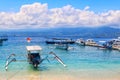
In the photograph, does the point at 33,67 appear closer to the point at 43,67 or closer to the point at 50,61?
the point at 43,67

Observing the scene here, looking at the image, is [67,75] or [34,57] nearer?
[67,75]

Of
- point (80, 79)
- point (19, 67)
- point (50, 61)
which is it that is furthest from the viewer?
point (50, 61)

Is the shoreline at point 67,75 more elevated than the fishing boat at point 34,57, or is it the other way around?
the fishing boat at point 34,57

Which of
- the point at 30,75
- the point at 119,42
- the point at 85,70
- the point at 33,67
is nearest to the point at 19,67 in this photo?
the point at 33,67

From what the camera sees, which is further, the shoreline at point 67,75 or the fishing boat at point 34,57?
the fishing boat at point 34,57

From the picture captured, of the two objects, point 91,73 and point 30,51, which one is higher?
point 30,51

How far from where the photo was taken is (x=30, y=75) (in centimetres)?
3177

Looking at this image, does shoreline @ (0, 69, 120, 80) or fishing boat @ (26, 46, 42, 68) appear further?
fishing boat @ (26, 46, 42, 68)

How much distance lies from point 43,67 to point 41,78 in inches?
261

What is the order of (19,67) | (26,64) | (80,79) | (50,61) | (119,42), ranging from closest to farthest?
(80,79), (19,67), (26,64), (50,61), (119,42)

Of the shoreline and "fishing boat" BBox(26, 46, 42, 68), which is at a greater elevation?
"fishing boat" BBox(26, 46, 42, 68)

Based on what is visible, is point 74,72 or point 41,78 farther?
point 74,72

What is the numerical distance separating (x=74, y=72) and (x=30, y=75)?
16.2 feet

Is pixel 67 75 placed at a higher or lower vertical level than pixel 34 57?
lower
